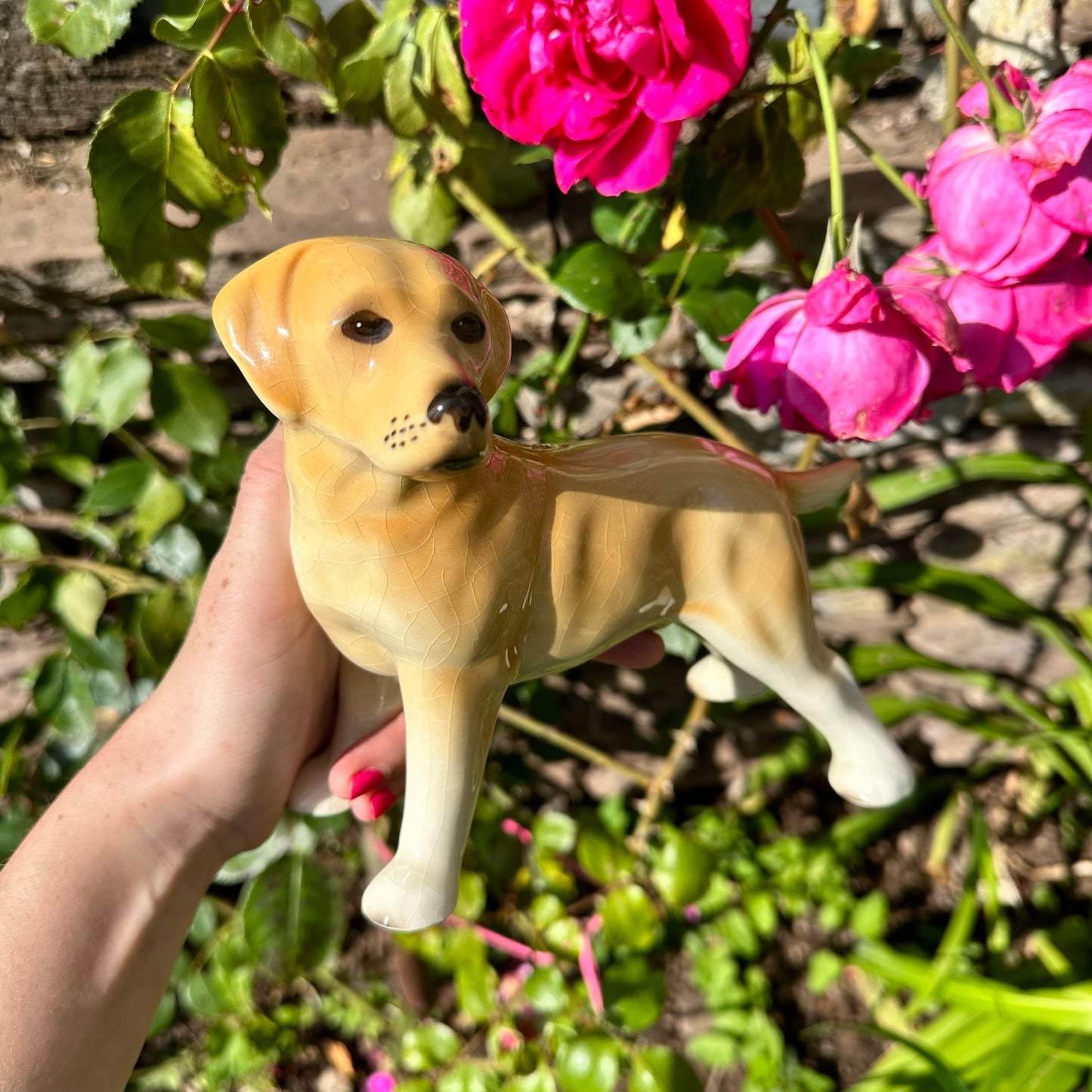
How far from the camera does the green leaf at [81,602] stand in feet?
2.62

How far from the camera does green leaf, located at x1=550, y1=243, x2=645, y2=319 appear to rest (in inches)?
24.3

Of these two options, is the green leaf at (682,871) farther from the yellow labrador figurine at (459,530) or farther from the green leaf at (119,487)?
the green leaf at (119,487)

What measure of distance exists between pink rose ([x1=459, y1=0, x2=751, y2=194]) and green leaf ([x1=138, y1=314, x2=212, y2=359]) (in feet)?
1.16

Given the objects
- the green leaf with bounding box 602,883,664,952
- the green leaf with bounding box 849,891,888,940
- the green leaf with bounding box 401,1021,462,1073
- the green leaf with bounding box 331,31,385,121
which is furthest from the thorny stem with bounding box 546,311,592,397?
the green leaf with bounding box 849,891,888,940

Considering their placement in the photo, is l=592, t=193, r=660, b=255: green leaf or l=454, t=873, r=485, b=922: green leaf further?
l=454, t=873, r=485, b=922: green leaf

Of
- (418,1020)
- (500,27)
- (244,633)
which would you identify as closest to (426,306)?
(500,27)

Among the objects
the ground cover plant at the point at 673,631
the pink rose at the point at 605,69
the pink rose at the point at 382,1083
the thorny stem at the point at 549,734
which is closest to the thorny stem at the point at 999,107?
the ground cover plant at the point at 673,631

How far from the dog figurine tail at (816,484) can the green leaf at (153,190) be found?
1.23 ft

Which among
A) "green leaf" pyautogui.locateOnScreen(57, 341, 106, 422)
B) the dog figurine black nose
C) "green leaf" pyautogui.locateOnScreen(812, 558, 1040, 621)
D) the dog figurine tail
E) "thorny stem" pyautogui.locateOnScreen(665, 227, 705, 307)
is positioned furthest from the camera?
"green leaf" pyautogui.locateOnScreen(812, 558, 1040, 621)

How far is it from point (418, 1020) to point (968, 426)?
0.97 m

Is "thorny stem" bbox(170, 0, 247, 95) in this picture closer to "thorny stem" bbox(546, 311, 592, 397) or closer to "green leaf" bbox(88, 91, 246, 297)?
"green leaf" bbox(88, 91, 246, 297)

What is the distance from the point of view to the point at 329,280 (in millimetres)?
348

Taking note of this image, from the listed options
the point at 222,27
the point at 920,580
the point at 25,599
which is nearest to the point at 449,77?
the point at 222,27

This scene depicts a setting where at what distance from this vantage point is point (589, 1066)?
0.80 metres
